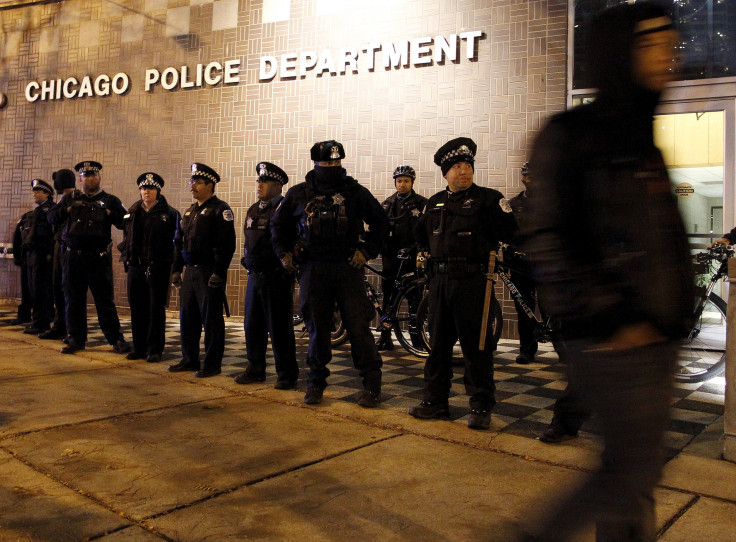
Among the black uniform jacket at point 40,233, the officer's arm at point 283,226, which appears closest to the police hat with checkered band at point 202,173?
the officer's arm at point 283,226

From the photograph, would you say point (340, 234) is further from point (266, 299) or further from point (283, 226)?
point (266, 299)

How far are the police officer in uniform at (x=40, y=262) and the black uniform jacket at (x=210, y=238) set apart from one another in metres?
3.75

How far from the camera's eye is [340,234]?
483 cm

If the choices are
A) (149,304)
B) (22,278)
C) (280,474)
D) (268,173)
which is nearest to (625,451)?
(280,474)

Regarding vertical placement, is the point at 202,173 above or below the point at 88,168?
below

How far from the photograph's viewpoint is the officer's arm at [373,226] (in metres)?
4.99

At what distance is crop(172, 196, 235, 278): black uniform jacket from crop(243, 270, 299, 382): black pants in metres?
0.49

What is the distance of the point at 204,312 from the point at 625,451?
15.8ft

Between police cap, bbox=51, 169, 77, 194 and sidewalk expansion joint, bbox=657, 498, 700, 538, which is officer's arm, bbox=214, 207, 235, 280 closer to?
police cap, bbox=51, 169, 77, 194

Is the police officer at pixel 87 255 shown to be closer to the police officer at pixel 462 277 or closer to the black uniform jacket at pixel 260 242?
the black uniform jacket at pixel 260 242

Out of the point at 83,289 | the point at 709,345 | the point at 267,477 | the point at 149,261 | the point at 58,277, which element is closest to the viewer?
the point at 267,477

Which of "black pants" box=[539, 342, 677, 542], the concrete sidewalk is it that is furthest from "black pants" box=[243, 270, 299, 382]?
"black pants" box=[539, 342, 677, 542]

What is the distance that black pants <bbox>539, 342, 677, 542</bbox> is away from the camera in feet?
5.63

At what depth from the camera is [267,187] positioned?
5824 mm
